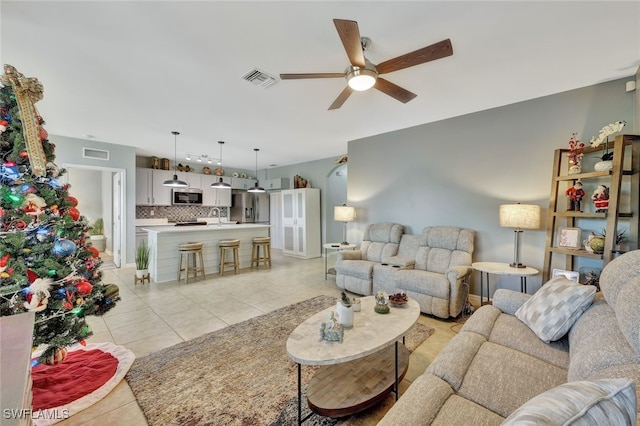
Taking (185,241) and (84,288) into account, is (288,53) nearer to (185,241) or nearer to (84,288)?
(84,288)

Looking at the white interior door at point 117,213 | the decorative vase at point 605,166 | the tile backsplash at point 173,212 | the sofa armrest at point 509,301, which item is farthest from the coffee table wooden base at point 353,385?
the tile backsplash at point 173,212

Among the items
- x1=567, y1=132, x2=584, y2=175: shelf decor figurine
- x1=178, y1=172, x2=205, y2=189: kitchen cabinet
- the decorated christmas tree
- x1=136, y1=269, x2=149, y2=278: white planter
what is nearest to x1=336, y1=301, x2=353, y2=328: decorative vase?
the decorated christmas tree

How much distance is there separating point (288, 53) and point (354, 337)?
2324 mm

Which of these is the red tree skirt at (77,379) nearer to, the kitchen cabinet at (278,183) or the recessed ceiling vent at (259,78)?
the recessed ceiling vent at (259,78)

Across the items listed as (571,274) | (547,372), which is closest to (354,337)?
(547,372)

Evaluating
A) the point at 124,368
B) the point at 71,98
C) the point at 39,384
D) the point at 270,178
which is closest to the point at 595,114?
the point at 124,368

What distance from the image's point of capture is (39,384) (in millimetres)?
1947

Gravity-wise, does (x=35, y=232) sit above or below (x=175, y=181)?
below

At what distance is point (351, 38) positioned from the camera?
5.57 feet

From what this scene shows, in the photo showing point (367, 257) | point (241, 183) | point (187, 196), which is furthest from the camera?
point (241, 183)

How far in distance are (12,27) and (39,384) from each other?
8.70 ft

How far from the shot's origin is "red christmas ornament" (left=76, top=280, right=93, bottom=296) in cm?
201

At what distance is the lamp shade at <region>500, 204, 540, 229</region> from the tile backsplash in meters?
7.32

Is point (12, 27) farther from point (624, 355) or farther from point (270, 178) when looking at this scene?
point (270, 178)
